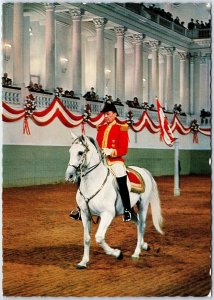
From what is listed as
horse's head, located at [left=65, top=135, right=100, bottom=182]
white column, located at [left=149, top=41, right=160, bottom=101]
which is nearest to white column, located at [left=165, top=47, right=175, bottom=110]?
white column, located at [left=149, top=41, right=160, bottom=101]

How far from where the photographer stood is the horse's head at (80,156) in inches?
254

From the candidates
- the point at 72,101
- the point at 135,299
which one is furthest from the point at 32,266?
the point at 72,101

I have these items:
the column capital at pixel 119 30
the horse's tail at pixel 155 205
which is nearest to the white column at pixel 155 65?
the column capital at pixel 119 30

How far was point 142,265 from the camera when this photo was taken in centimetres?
723

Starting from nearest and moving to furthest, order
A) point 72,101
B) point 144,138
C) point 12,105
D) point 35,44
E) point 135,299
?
1. point 135,299
2. point 12,105
3. point 144,138
4. point 72,101
5. point 35,44

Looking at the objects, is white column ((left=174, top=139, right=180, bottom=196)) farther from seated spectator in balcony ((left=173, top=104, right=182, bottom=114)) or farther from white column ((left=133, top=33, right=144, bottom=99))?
white column ((left=133, top=33, right=144, bottom=99))

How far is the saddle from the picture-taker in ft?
24.2

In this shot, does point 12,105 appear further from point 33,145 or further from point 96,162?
point 96,162

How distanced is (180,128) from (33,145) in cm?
264

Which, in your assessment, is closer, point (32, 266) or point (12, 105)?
point (32, 266)

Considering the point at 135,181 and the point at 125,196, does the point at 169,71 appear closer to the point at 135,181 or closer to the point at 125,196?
the point at 135,181

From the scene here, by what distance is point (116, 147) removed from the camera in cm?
722

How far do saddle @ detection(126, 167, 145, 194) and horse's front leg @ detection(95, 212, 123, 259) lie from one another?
62 centimetres

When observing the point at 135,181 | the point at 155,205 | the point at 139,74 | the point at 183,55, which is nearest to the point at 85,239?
the point at 135,181
